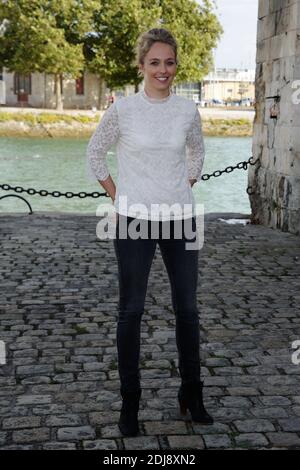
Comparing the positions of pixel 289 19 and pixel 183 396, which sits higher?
pixel 289 19

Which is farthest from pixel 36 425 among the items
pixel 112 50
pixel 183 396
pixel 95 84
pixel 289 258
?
pixel 95 84

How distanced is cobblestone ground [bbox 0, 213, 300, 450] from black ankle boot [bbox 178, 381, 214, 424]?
0.05 meters

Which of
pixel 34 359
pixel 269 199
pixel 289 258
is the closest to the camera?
pixel 34 359

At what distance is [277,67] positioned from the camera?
1098 cm

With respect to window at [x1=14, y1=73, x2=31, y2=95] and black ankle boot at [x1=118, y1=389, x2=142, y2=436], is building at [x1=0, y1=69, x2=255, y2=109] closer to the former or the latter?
window at [x1=14, y1=73, x2=31, y2=95]

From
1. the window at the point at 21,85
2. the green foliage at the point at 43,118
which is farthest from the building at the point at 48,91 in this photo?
the green foliage at the point at 43,118

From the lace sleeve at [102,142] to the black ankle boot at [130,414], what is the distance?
3.67 feet

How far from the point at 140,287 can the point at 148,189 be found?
1.58ft

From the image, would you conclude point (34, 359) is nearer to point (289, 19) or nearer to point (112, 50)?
point (289, 19)

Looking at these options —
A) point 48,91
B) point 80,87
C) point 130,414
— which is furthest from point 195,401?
point 80,87

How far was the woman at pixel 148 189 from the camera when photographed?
3.73 meters

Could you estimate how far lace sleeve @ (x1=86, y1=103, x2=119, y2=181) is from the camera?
12.5 ft

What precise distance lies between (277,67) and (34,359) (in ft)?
23.6

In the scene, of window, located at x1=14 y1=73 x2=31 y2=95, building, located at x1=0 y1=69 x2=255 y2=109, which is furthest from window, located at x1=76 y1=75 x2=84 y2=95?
→ window, located at x1=14 y1=73 x2=31 y2=95
